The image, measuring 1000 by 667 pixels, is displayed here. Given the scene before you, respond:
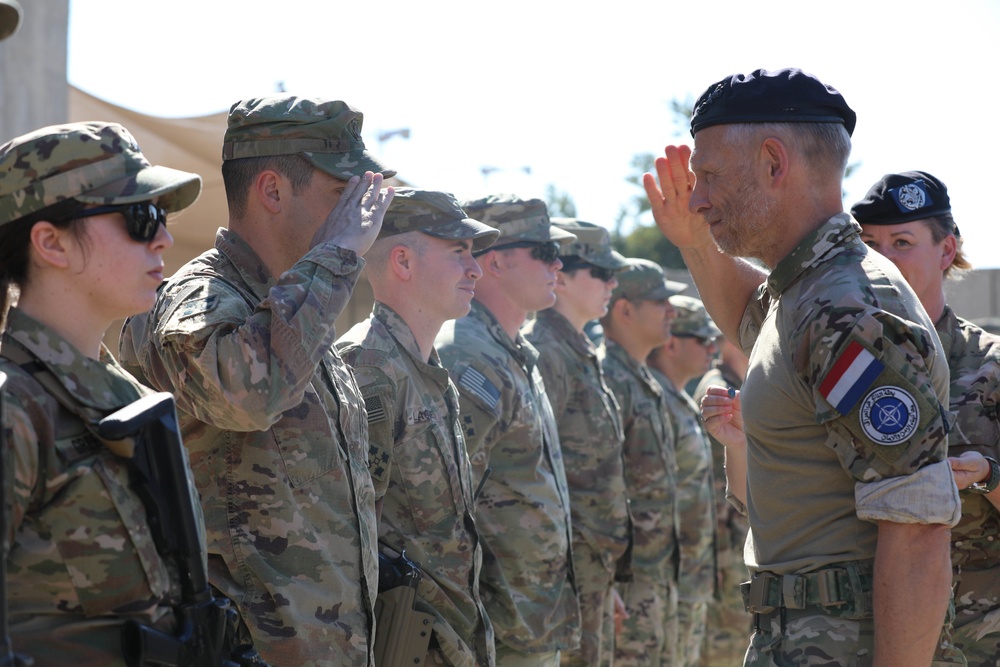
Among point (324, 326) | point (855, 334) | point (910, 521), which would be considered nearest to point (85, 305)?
point (324, 326)

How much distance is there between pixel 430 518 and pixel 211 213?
18.1 feet

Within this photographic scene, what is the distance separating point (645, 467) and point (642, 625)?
108cm

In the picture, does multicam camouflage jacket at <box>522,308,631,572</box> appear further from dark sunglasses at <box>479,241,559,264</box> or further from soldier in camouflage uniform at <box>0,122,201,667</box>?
soldier in camouflage uniform at <box>0,122,201,667</box>

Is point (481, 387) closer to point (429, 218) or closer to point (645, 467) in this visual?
point (429, 218)

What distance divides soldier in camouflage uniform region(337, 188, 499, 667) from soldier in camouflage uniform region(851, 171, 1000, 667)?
70.3 inches

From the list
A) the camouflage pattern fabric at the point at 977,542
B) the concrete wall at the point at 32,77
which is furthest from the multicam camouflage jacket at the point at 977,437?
the concrete wall at the point at 32,77

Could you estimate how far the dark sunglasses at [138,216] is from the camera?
2.39 meters

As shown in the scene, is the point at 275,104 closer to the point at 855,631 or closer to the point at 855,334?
the point at 855,334

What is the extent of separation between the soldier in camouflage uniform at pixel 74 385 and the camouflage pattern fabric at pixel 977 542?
9.17ft

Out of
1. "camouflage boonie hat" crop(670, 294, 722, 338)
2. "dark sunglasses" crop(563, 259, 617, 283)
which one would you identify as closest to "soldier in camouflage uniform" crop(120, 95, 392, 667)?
"dark sunglasses" crop(563, 259, 617, 283)

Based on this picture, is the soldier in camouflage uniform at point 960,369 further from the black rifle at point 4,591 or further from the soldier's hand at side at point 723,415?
the black rifle at point 4,591

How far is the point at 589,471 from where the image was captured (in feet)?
21.2

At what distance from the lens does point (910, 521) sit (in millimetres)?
2502

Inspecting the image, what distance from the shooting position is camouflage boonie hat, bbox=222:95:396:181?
3307 millimetres
